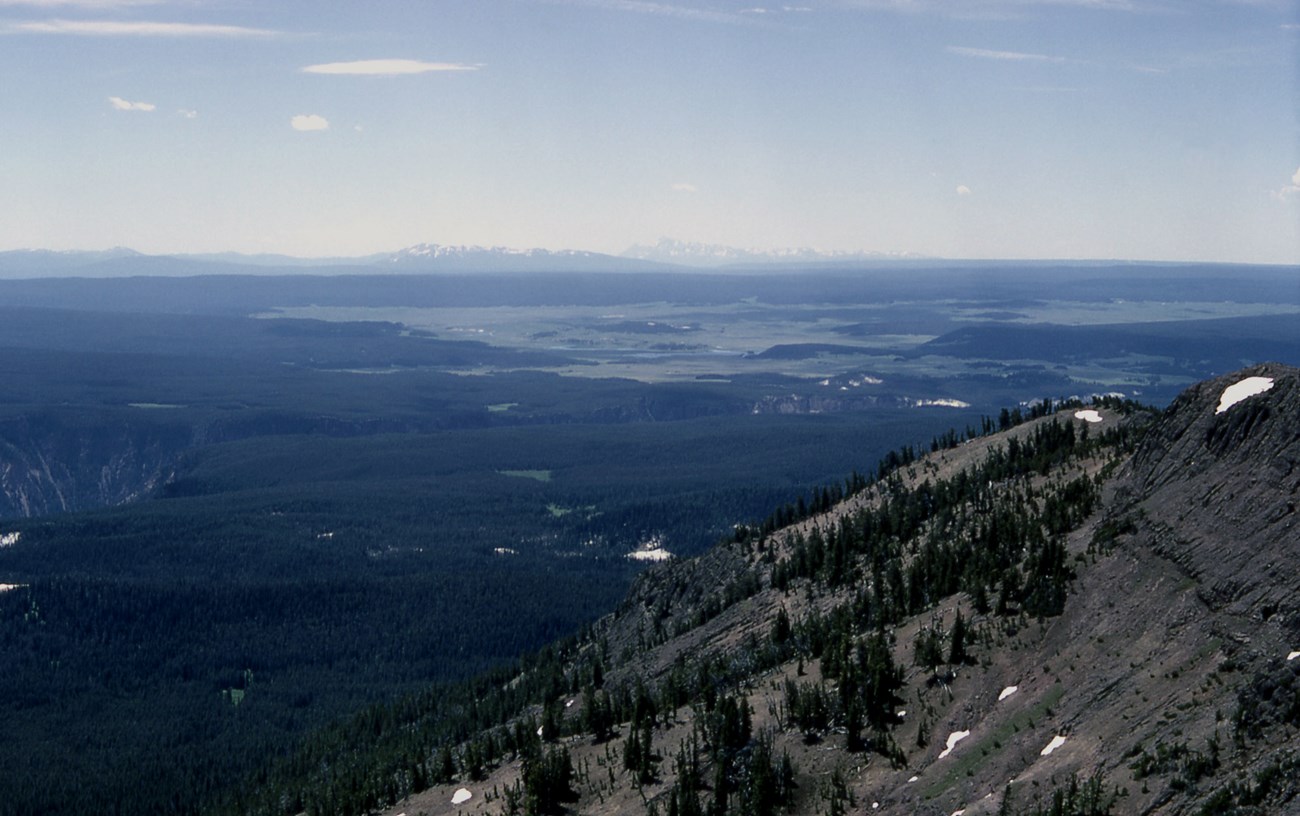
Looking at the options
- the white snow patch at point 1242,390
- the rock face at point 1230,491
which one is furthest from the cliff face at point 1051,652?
the white snow patch at point 1242,390

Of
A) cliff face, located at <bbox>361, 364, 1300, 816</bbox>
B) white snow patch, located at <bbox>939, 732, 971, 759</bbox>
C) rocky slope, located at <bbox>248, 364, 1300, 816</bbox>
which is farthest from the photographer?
white snow patch, located at <bbox>939, 732, 971, 759</bbox>

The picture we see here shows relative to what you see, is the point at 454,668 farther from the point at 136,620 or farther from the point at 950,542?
the point at 950,542

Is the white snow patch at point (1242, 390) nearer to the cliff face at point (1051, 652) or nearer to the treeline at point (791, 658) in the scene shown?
the cliff face at point (1051, 652)

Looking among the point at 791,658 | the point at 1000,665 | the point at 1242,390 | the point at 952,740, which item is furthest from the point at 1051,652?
the point at 791,658

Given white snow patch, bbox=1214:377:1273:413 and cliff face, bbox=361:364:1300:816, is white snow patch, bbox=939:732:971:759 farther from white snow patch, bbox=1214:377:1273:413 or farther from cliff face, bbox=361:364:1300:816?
white snow patch, bbox=1214:377:1273:413

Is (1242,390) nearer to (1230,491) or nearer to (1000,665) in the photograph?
(1230,491)

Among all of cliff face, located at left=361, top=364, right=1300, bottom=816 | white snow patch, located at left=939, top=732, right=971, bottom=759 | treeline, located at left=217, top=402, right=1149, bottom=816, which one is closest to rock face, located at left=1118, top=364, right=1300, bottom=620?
cliff face, located at left=361, top=364, right=1300, bottom=816

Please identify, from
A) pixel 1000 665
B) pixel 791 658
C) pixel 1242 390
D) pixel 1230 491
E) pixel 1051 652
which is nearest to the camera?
pixel 1230 491
